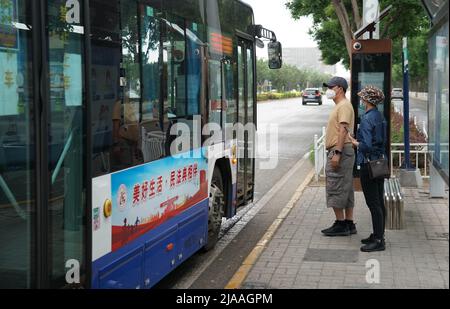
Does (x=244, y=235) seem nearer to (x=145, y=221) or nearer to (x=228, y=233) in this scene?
(x=228, y=233)

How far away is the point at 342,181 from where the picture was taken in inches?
287

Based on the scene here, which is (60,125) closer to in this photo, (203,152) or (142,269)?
(142,269)

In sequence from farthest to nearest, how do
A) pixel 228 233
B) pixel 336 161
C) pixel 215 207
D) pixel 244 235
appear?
pixel 228 233 < pixel 244 235 < pixel 336 161 < pixel 215 207

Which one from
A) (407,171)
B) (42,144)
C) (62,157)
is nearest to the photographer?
(42,144)

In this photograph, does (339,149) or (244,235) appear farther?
(244,235)

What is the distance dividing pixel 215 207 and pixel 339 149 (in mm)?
1594

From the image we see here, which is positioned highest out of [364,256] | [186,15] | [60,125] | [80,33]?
[186,15]

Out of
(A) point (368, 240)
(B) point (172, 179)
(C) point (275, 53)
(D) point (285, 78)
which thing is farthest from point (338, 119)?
(D) point (285, 78)

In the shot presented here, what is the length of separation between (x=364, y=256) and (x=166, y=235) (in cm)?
250

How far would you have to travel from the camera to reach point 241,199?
829 cm

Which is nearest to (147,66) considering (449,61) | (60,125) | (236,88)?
(60,125)

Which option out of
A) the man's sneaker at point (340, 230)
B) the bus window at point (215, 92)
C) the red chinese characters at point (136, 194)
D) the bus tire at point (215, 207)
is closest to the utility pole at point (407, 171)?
the man's sneaker at point (340, 230)

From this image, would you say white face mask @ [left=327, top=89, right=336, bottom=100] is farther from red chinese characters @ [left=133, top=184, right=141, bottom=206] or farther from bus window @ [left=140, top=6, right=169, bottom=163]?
red chinese characters @ [left=133, top=184, right=141, bottom=206]

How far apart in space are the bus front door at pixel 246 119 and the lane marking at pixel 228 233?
44 centimetres
